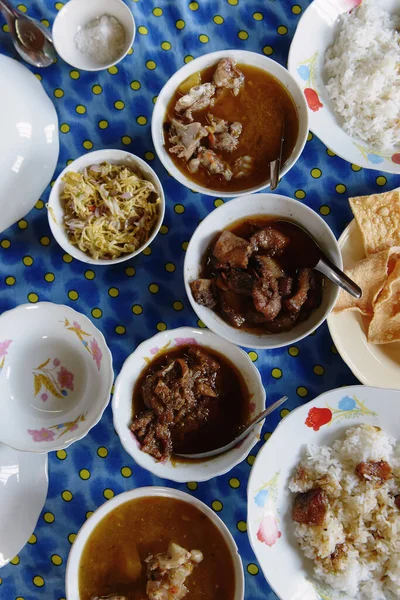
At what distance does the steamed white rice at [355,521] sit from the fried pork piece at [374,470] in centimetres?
2

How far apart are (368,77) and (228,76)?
25.3 inches

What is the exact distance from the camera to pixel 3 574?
8.66 feet

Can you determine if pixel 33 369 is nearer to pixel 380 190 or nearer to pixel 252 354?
pixel 252 354

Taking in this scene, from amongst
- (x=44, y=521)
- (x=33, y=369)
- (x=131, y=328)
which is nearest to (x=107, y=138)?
(x=131, y=328)

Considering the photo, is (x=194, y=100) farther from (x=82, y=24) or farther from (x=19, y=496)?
(x=19, y=496)

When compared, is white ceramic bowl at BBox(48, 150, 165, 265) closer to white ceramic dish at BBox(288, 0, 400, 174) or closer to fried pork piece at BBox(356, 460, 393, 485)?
white ceramic dish at BBox(288, 0, 400, 174)

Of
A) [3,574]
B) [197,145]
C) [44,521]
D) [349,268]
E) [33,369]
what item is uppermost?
[197,145]

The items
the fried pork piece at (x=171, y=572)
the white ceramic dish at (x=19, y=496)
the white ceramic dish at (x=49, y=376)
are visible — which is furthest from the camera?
the white ceramic dish at (x=19, y=496)

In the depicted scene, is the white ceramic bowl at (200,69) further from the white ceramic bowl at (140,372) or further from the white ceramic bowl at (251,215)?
the white ceramic bowl at (140,372)

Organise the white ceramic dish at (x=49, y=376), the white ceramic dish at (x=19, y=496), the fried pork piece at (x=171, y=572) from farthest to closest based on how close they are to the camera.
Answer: the white ceramic dish at (x=19, y=496) → the white ceramic dish at (x=49, y=376) → the fried pork piece at (x=171, y=572)

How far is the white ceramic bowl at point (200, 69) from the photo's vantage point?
8.16 feet

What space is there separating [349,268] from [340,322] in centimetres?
25

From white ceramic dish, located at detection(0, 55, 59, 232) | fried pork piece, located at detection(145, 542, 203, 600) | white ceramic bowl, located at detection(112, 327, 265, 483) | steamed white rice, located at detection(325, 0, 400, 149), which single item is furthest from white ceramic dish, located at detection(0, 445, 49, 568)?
steamed white rice, located at detection(325, 0, 400, 149)

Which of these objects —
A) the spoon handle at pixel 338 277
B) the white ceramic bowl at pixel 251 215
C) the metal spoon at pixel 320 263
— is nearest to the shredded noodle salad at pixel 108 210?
the white ceramic bowl at pixel 251 215
